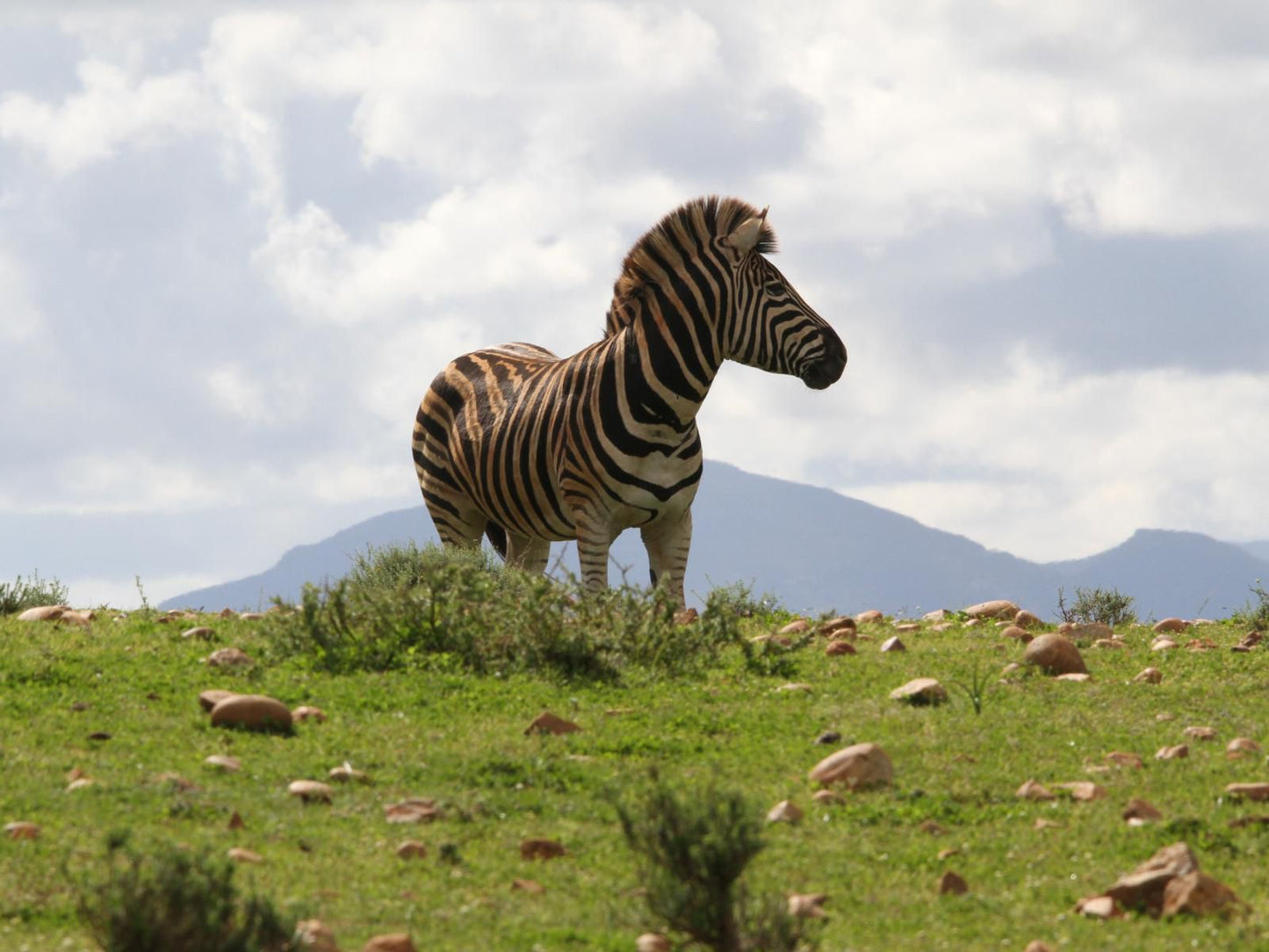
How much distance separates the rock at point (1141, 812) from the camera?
24.3 feet

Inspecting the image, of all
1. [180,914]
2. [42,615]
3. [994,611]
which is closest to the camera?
[180,914]

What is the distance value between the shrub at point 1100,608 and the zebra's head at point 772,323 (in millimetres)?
5304

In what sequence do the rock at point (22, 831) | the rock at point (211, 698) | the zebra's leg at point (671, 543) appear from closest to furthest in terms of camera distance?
the rock at point (22, 831)
the rock at point (211, 698)
the zebra's leg at point (671, 543)

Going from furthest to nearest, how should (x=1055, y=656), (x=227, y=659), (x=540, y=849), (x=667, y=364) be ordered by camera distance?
(x=667, y=364)
(x=1055, y=656)
(x=227, y=659)
(x=540, y=849)

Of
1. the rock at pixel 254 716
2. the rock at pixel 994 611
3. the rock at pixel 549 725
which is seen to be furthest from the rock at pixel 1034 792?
the rock at pixel 994 611

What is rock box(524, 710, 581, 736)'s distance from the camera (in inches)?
340

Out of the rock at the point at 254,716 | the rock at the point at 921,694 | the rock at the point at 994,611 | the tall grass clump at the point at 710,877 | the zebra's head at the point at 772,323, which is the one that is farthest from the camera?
the rock at the point at 994,611

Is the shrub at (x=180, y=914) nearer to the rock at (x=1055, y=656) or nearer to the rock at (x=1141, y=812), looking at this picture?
the rock at (x=1141, y=812)

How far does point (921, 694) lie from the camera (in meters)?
9.66

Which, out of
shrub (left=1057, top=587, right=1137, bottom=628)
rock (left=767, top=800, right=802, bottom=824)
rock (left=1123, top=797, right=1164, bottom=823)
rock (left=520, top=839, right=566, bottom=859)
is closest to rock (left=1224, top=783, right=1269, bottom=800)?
rock (left=1123, top=797, right=1164, bottom=823)

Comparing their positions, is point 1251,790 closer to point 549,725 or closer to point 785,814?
point 785,814

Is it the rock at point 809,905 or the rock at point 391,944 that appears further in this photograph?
the rock at point 809,905

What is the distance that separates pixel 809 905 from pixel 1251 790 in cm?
278

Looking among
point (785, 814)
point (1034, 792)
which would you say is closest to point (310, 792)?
point (785, 814)
